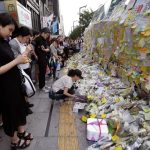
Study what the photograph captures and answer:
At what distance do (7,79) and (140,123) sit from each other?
2019 mm

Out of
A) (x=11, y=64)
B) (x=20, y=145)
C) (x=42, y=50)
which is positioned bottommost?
(x=20, y=145)

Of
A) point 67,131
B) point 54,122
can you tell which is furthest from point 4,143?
point 54,122

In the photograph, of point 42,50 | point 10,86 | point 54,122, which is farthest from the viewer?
point 42,50

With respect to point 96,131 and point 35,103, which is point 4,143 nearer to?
point 96,131

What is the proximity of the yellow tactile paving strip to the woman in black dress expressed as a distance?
0.70 metres

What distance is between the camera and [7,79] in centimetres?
363

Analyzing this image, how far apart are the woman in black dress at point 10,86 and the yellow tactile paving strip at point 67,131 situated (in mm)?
702

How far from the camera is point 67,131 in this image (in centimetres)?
479

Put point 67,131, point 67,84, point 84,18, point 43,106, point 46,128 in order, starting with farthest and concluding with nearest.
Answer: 1. point 84,18
2. point 43,106
3. point 67,84
4. point 46,128
5. point 67,131

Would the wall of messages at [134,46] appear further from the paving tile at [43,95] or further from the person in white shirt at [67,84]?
the paving tile at [43,95]

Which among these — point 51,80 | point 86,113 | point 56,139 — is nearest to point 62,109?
point 86,113

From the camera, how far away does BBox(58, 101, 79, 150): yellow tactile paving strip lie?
13.8ft

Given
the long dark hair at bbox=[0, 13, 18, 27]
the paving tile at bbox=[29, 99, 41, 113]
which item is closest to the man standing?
the paving tile at bbox=[29, 99, 41, 113]

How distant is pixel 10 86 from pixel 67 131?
1530mm
